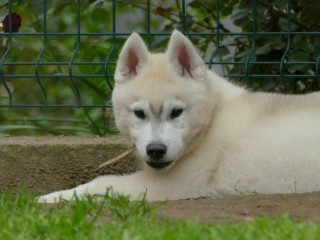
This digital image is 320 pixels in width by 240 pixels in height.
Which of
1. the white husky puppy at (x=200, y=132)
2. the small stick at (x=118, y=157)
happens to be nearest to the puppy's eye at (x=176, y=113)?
the white husky puppy at (x=200, y=132)

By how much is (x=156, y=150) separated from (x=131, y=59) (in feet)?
2.42

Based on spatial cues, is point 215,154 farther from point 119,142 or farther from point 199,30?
point 199,30

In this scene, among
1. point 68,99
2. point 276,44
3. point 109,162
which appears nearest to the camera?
point 109,162

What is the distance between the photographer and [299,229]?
4.34m

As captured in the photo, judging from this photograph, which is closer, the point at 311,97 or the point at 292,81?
the point at 311,97

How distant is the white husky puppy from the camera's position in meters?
5.88

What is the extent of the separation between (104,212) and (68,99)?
5605 mm

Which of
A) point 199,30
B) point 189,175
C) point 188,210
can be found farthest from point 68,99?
point 188,210

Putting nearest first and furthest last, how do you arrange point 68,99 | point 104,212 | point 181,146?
point 104,212
point 181,146
point 68,99

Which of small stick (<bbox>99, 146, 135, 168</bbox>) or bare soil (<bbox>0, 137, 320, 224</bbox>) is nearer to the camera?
small stick (<bbox>99, 146, 135, 168</bbox>)

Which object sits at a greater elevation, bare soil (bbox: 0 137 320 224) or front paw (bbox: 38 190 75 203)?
bare soil (bbox: 0 137 320 224)

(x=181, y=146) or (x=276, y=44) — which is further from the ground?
(x=276, y=44)

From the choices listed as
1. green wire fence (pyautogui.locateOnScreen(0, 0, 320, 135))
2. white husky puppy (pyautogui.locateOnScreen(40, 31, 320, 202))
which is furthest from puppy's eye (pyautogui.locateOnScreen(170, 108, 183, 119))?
green wire fence (pyautogui.locateOnScreen(0, 0, 320, 135))

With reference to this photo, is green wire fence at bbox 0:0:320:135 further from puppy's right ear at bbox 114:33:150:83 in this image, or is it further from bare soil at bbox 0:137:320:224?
Result: puppy's right ear at bbox 114:33:150:83
